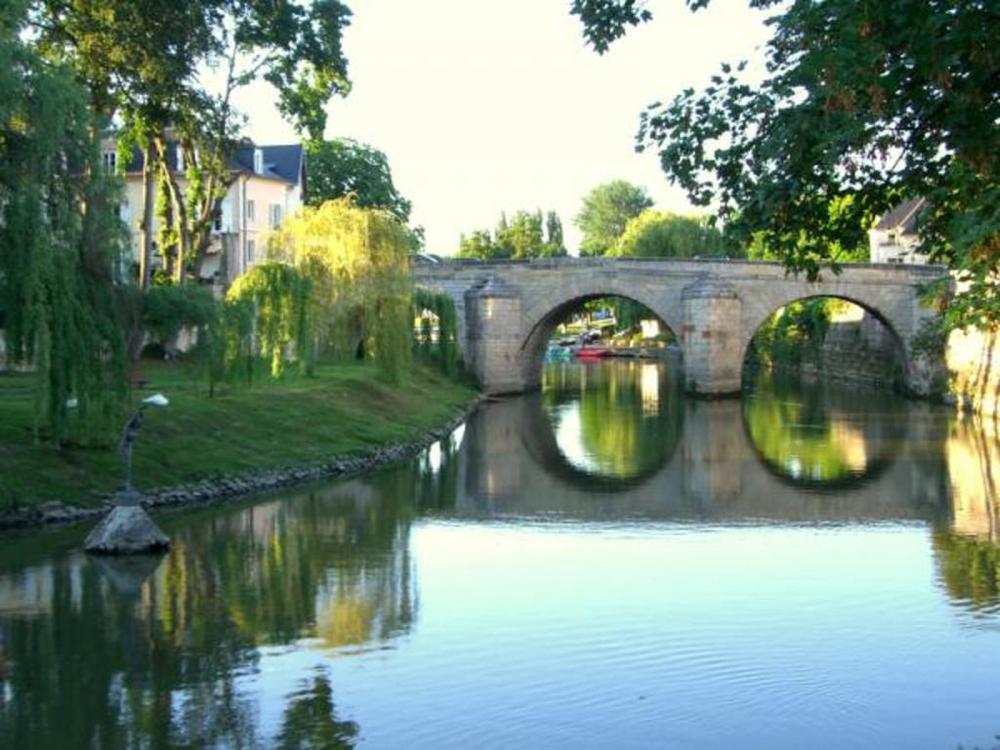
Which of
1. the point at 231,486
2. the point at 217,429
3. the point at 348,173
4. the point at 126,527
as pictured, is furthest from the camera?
the point at 348,173

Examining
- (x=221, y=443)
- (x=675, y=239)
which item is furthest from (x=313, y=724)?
(x=675, y=239)

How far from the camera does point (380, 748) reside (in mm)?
11211

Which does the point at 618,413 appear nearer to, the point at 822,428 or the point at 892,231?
the point at 822,428

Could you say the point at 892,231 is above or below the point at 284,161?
below

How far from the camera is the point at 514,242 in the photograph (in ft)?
363

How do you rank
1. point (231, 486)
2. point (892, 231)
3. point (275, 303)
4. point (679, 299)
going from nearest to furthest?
point (231, 486) → point (275, 303) → point (679, 299) → point (892, 231)

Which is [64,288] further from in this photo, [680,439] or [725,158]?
[680,439]

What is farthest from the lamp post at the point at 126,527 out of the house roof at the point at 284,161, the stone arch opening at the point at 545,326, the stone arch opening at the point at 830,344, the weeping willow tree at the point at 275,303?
the house roof at the point at 284,161

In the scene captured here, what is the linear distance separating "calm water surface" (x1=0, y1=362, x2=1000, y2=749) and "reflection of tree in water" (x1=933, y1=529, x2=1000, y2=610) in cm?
7

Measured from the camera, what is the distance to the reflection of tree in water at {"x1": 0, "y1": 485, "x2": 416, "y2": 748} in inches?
471

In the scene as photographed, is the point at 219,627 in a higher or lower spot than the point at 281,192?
lower

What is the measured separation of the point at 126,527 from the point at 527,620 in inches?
266

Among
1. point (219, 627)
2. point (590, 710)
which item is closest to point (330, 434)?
point (219, 627)

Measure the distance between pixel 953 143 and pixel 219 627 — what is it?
32.5 ft
